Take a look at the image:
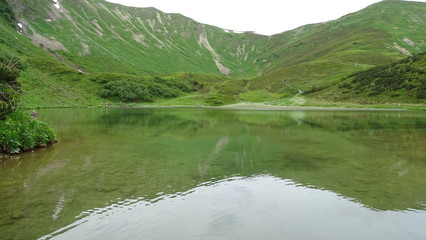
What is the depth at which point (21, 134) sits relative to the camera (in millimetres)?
25578

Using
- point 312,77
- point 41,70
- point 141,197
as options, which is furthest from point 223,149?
point 312,77

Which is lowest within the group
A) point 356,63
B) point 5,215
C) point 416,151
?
point 416,151

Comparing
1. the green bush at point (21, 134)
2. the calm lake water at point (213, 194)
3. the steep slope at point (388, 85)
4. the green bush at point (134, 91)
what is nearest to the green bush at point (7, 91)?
the green bush at point (21, 134)

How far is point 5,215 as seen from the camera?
39.5 ft

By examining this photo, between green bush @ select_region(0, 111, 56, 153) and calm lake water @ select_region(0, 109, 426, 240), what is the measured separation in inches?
52.0

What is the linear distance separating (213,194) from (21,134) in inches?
737

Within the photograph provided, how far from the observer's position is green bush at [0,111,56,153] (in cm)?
2375

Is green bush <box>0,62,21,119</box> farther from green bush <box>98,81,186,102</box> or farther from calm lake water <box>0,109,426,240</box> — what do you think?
green bush <box>98,81,186,102</box>

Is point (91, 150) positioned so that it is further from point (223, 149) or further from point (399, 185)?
point (399, 185)

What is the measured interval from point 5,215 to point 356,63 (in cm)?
21502

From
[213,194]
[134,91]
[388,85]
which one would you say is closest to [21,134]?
[213,194]

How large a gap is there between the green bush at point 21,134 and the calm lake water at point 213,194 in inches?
52.0

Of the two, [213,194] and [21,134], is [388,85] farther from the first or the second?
[21,134]

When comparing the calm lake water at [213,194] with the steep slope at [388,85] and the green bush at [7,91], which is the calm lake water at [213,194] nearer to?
the green bush at [7,91]
